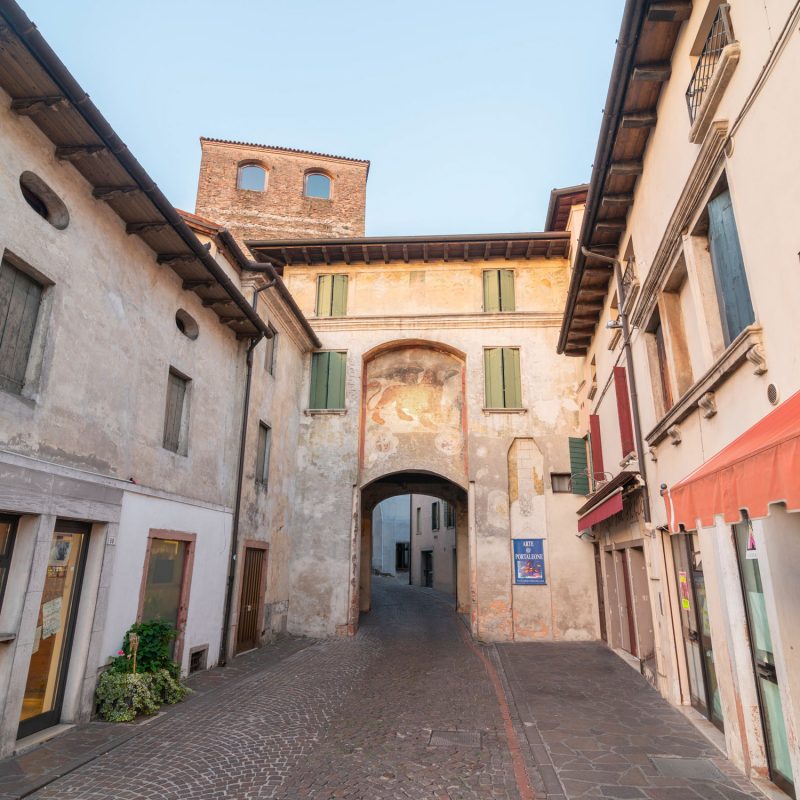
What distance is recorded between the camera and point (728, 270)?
5316mm

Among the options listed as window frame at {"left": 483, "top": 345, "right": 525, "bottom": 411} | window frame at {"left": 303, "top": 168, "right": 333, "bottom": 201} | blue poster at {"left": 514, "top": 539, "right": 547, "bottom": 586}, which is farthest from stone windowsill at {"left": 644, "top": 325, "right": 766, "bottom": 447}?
window frame at {"left": 303, "top": 168, "right": 333, "bottom": 201}

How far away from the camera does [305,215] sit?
79.1 feet

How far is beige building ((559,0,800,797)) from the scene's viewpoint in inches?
157

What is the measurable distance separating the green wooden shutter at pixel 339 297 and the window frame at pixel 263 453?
4691 mm

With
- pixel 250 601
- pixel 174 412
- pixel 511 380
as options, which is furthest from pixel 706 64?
pixel 250 601

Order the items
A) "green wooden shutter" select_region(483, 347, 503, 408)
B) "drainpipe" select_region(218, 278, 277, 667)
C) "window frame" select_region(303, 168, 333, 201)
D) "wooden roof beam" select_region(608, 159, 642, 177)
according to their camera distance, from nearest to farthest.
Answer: "wooden roof beam" select_region(608, 159, 642, 177) → "drainpipe" select_region(218, 278, 277, 667) → "green wooden shutter" select_region(483, 347, 503, 408) → "window frame" select_region(303, 168, 333, 201)

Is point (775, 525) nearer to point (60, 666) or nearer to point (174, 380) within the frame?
point (60, 666)

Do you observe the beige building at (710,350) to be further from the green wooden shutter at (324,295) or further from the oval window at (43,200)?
the green wooden shutter at (324,295)

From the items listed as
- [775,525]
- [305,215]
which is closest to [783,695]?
[775,525]

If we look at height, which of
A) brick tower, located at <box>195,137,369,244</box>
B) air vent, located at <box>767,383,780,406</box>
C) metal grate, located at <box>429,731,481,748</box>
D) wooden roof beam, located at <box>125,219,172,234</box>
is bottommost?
metal grate, located at <box>429,731,481,748</box>

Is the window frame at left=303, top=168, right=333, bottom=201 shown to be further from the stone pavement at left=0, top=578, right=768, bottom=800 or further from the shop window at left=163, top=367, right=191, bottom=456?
the stone pavement at left=0, top=578, right=768, bottom=800

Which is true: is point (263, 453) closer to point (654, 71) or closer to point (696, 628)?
point (696, 628)

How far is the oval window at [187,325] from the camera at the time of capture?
32.8ft

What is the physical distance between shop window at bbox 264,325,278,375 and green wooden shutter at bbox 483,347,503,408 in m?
5.79
